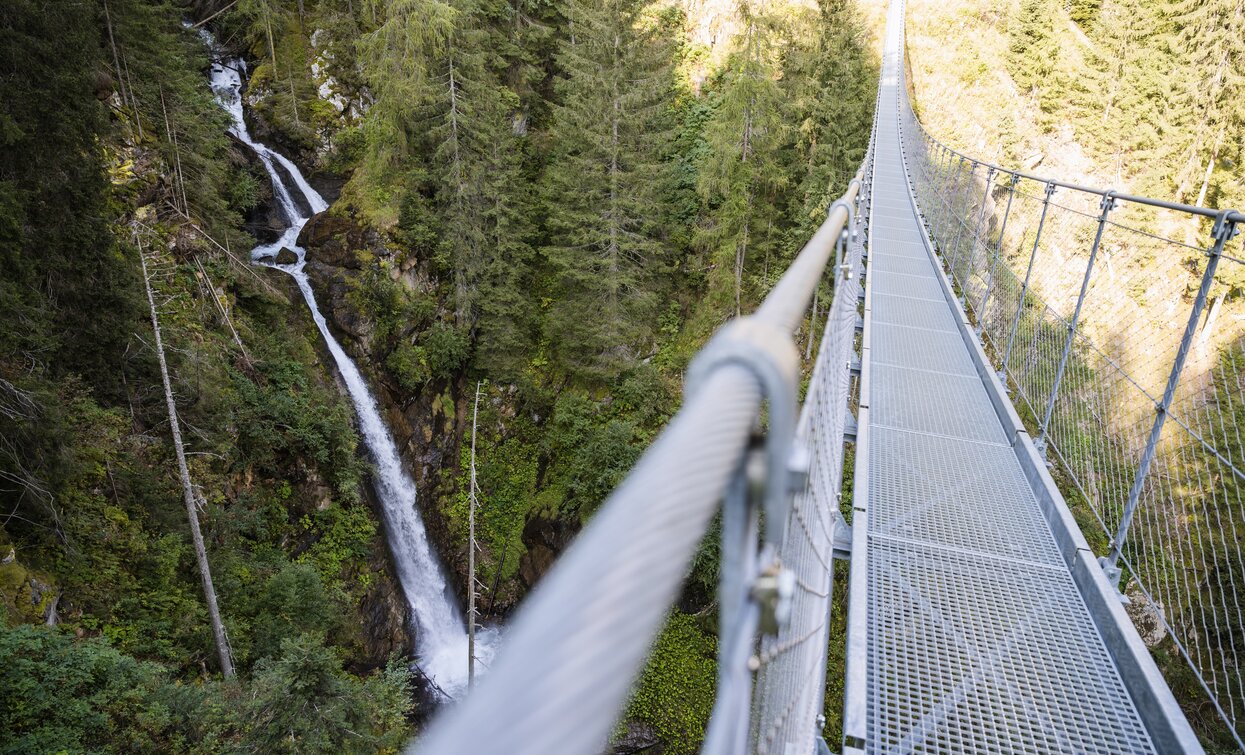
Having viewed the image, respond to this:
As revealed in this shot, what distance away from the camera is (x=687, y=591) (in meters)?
13.6

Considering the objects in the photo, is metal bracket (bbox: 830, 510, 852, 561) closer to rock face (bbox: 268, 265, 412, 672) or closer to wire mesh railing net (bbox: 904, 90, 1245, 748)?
wire mesh railing net (bbox: 904, 90, 1245, 748)

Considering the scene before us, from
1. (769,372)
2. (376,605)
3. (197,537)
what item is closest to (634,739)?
(376,605)

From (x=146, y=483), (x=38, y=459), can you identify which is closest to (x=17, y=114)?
(x=38, y=459)

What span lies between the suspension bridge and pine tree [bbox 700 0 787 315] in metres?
8.79

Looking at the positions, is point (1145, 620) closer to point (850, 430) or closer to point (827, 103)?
point (850, 430)

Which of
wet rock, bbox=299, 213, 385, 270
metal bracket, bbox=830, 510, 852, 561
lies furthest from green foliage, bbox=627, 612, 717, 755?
wet rock, bbox=299, 213, 385, 270

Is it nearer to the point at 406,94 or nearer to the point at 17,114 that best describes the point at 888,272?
the point at 17,114

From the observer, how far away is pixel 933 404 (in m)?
4.67

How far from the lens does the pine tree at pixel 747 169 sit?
15047 mm

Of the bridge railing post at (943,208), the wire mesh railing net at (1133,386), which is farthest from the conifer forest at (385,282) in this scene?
the bridge railing post at (943,208)

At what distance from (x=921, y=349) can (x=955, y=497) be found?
2.42m

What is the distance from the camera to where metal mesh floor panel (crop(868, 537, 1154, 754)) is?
89.6 inches

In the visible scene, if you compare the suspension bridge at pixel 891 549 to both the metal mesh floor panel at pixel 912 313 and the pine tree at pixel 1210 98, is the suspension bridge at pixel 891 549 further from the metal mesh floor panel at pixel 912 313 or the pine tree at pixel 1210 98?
the pine tree at pixel 1210 98

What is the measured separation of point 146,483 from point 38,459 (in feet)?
5.34
